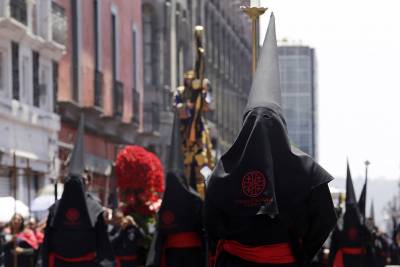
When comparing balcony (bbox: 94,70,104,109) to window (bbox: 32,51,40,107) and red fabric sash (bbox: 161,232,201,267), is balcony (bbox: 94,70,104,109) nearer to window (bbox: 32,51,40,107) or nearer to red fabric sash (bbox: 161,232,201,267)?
window (bbox: 32,51,40,107)

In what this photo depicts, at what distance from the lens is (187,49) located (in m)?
50.3

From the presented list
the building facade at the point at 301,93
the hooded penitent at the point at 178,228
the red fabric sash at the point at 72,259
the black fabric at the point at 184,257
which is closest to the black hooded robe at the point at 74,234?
the red fabric sash at the point at 72,259

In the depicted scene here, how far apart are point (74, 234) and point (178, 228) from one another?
1.31 metres

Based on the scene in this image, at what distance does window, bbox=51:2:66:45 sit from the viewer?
3002cm

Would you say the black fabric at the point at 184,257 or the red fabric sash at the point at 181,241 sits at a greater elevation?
the red fabric sash at the point at 181,241

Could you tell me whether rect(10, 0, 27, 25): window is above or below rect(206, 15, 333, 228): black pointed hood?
above

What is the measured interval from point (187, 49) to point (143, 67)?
22.1ft

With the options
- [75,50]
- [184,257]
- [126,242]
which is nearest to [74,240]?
[184,257]

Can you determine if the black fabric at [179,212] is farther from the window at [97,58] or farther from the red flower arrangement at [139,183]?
the window at [97,58]

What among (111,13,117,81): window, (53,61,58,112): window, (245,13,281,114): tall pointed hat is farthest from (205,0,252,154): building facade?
(245,13,281,114): tall pointed hat

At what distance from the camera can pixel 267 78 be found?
795 cm

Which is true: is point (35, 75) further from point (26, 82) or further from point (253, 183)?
point (253, 183)

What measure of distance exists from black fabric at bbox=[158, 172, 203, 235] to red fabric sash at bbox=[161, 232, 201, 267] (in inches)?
2.4

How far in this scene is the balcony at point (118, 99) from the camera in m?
36.9
